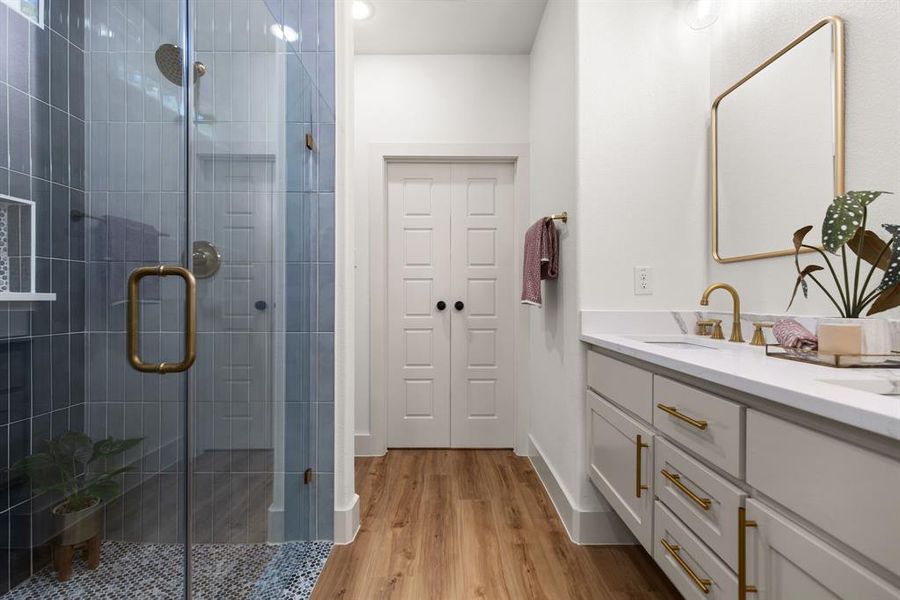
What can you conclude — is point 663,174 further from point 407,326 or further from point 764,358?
point 407,326

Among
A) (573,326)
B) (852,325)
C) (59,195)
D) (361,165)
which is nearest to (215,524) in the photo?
(59,195)

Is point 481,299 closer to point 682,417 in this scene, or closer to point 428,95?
point 428,95

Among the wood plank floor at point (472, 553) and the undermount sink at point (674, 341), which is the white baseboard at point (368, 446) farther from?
the undermount sink at point (674, 341)

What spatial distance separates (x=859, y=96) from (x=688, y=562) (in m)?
1.35

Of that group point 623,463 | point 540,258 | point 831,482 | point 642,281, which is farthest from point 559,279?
point 831,482

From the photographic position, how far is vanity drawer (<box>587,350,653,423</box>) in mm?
1256

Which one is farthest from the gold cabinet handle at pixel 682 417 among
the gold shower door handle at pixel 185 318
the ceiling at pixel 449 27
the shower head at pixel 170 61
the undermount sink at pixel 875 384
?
the ceiling at pixel 449 27

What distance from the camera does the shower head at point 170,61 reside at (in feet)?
2.83

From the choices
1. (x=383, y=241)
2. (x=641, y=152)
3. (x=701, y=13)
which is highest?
(x=701, y=13)

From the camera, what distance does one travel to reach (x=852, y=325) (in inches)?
38.6

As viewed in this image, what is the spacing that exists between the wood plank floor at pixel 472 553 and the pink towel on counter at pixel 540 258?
40.5 inches

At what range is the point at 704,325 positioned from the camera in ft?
5.65

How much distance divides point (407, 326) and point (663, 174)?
5.82 feet

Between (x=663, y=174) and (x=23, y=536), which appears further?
(x=663, y=174)
